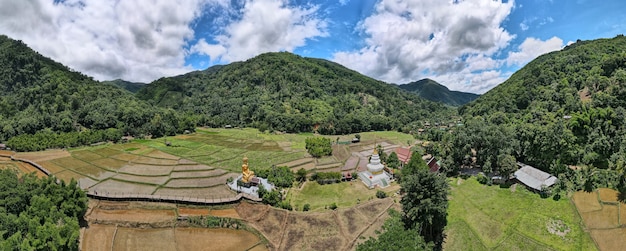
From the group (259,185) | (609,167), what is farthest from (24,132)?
(609,167)

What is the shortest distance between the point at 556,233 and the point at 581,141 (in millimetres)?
20554

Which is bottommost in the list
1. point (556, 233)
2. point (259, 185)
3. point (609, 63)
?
point (556, 233)

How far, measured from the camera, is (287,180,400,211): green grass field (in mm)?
34500

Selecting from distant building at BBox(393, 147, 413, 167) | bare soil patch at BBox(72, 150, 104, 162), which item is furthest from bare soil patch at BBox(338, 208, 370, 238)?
bare soil patch at BBox(72, 150, 104, 162)

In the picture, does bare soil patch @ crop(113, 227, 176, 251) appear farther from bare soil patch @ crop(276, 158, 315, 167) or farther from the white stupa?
the white stupa

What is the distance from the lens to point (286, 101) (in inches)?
4902

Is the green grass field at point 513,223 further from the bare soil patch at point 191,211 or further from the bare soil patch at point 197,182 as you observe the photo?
the bare soil patch at point 197,182

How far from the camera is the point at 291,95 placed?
130000mm

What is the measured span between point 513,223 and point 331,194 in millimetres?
19943

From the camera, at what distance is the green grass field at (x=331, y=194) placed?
34.5 m

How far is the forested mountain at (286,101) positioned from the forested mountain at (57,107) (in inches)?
1017

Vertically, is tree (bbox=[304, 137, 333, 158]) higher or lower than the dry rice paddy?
higher

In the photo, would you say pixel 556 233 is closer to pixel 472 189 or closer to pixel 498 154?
pixel 472 189

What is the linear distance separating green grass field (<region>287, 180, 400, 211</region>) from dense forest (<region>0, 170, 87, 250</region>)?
21.2 metres
